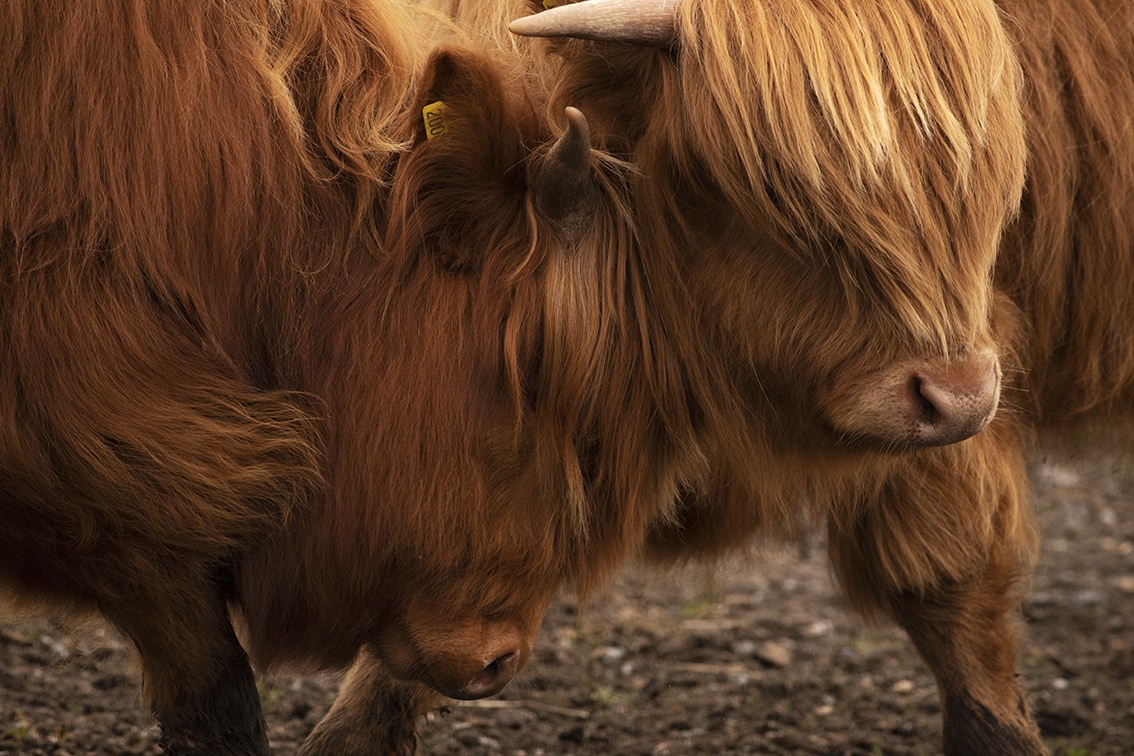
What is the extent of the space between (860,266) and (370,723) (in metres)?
1.93

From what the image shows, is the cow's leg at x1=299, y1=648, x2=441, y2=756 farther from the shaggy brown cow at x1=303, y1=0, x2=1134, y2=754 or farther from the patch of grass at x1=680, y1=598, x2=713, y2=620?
the patch of grass at x1=680, y1=598, x2=713, y2=620

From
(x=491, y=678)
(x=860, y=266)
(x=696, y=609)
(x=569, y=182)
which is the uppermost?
(x=569, y=182)

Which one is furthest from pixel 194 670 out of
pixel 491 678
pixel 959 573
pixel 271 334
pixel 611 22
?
pixel 959 573

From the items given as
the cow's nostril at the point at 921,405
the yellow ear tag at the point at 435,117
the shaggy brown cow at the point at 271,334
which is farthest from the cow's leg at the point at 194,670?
the cow's nostril at the point at 921,405

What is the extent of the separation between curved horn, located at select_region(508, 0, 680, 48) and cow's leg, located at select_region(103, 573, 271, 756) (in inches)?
51.0

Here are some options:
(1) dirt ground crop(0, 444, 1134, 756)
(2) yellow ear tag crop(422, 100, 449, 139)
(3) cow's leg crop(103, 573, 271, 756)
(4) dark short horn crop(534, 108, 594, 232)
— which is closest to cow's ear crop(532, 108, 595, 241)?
(4) dark short horn crop(534, 108, 594, 232)

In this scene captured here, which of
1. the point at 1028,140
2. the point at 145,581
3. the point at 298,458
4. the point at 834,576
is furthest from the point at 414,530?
the point at 1028,140

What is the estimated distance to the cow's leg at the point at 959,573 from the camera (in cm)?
348

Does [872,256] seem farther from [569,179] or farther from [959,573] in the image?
[959,573]

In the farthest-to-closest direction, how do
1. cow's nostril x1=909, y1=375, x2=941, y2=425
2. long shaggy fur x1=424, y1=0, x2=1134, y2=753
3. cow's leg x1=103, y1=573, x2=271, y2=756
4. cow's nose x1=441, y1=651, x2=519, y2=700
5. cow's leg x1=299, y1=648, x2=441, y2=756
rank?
cow's leg x1=299, y1=648, x2=441, y2=756, cow's nose x1=441, y1=651, x2=519, y2=700, cow's leg x1=103, y1=573, x2=271, y2=756, cow's nostril x1=909, y1=375, x2=941, y2=425, long shaggy fur x1=424, y1=0, x2=1134, y2=753

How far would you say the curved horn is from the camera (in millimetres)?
2561

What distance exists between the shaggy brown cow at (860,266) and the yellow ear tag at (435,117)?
0.27 meters

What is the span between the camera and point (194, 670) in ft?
9.88

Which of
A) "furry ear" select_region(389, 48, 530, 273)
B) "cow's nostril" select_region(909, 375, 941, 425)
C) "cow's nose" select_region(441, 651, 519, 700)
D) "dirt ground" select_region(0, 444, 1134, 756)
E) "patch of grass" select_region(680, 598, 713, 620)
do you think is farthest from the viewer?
"patch of grass" select_region(680, 598, 713, 620)
